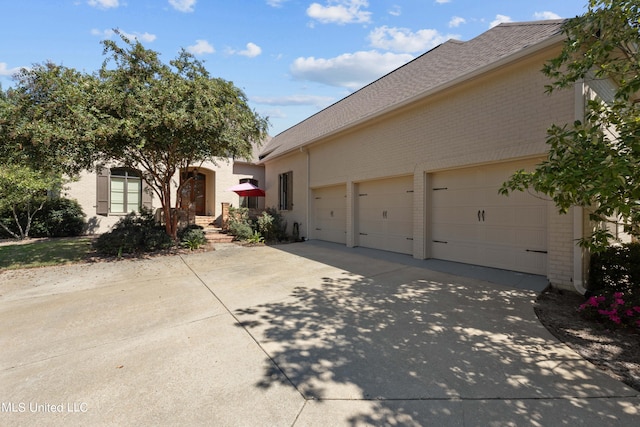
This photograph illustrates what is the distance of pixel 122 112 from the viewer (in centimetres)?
704

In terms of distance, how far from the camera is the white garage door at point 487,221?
545 cm

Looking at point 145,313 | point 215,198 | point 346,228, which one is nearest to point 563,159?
point 145,313

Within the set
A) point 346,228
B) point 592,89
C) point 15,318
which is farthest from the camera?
point 346,228

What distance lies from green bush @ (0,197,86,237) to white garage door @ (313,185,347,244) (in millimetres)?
10372

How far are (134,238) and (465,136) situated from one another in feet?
31.1

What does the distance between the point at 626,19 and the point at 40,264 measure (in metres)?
11.8

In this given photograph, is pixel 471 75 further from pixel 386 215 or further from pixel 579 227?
pixel 386 215

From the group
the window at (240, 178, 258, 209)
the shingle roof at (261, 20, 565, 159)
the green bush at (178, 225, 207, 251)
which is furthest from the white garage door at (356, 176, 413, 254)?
the window at (240, 178, 258, 209)

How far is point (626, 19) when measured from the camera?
3.22 m

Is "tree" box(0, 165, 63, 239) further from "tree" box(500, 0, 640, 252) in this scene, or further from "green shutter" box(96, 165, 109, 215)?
"tree" box(500, 0, 640, 252)

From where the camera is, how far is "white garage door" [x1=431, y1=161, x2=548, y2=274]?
5.45 meters

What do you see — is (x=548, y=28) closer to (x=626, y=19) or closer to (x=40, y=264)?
(x=626, y=19)

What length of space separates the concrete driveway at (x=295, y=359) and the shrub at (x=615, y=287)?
0.74 metres

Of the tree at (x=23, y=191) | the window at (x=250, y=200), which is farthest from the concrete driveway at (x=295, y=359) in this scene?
the window at (x=250, y=200)
